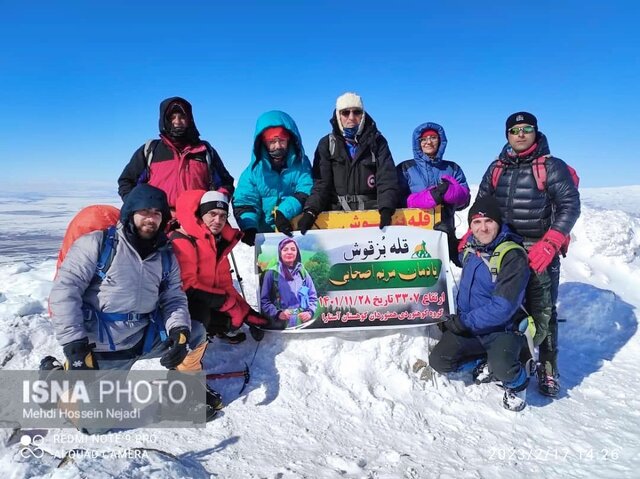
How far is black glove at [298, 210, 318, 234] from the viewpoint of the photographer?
15.7ft

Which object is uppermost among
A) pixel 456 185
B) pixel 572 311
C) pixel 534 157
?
pixel 534 157

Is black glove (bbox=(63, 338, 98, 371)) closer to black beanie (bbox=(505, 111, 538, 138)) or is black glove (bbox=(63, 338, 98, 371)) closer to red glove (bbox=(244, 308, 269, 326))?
red glove (bbox=(244, 308, 269, 326))

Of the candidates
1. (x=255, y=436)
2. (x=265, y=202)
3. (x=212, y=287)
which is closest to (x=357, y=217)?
(x=265, y=202)

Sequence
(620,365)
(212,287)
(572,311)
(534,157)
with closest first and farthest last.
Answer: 1. (212,287)
2. (534,157)
3. (620,365)
4. (572,311)

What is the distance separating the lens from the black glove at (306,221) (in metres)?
4.80

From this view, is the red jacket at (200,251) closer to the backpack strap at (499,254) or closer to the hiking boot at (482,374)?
the backpack strap at (499,254)

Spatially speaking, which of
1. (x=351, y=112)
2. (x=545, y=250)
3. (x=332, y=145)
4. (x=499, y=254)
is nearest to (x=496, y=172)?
(x=545, y=250)

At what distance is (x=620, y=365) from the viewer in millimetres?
5469

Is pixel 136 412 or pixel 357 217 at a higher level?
pixel 357 217

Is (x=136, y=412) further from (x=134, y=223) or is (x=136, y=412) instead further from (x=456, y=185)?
(x=456, y=185)

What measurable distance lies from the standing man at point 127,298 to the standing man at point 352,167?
1739mm

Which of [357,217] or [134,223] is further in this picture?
[357,217]

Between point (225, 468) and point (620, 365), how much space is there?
5.22 metres

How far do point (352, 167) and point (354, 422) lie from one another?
2879 millimetres
